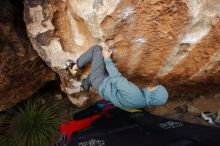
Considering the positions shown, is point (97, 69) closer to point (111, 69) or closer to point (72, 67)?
point (111, 69)

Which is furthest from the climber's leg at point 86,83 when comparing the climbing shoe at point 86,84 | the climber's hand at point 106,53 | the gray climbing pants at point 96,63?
the climber's hand at point 106,53

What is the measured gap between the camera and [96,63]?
3469 millimetres

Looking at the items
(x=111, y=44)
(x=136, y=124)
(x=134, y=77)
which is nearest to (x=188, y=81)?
(x=134, y=77)

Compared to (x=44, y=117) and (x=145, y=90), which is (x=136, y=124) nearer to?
(x=145, y=90)

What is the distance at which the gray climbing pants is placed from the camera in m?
3.46

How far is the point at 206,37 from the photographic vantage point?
135 inches

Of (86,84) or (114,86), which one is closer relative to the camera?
(114,86)

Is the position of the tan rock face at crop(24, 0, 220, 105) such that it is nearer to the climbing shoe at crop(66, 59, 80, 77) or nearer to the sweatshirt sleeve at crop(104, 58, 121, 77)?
the climbing shoe at crop(66, 59, 80, 77)

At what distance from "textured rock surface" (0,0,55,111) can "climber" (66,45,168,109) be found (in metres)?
0.89

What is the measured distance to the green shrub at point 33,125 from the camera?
5.32 metres

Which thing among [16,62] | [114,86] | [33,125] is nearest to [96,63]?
[114,86]

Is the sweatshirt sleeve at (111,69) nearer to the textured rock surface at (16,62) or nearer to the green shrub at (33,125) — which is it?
the textured rock surface at (16,62)

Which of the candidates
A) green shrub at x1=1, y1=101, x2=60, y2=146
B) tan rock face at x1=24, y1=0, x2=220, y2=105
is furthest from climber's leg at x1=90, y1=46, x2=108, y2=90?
green shrub at x1=1, y1=101, x2=60, y2=146

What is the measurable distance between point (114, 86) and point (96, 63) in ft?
1.05
